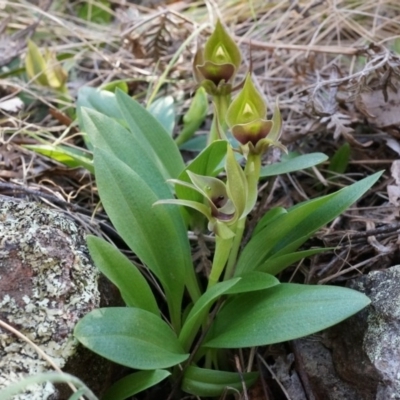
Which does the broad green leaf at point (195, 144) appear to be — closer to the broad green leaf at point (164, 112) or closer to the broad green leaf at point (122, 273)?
the broad green leaf at point (164, 112)

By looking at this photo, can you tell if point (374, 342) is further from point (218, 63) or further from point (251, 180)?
point (218, 63)

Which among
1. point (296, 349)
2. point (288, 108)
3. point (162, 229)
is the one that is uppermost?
point (162, 229)

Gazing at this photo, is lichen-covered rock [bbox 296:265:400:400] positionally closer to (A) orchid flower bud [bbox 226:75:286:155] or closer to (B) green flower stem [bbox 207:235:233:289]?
(B) green flower stem [bbox 207:235:233:289]

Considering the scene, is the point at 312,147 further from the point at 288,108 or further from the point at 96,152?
the point at 96,152

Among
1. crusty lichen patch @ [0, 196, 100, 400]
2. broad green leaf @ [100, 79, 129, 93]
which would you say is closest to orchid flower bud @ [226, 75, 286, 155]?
crusty lichen patch @ [0, 196, 100, 400]

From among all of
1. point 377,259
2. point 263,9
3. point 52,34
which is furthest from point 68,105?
point 377,259

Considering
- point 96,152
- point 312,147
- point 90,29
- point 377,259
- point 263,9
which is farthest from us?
point 90,29

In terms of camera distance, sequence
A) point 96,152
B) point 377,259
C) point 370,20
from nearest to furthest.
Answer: point 96,152, point 377,259, point 370,20
